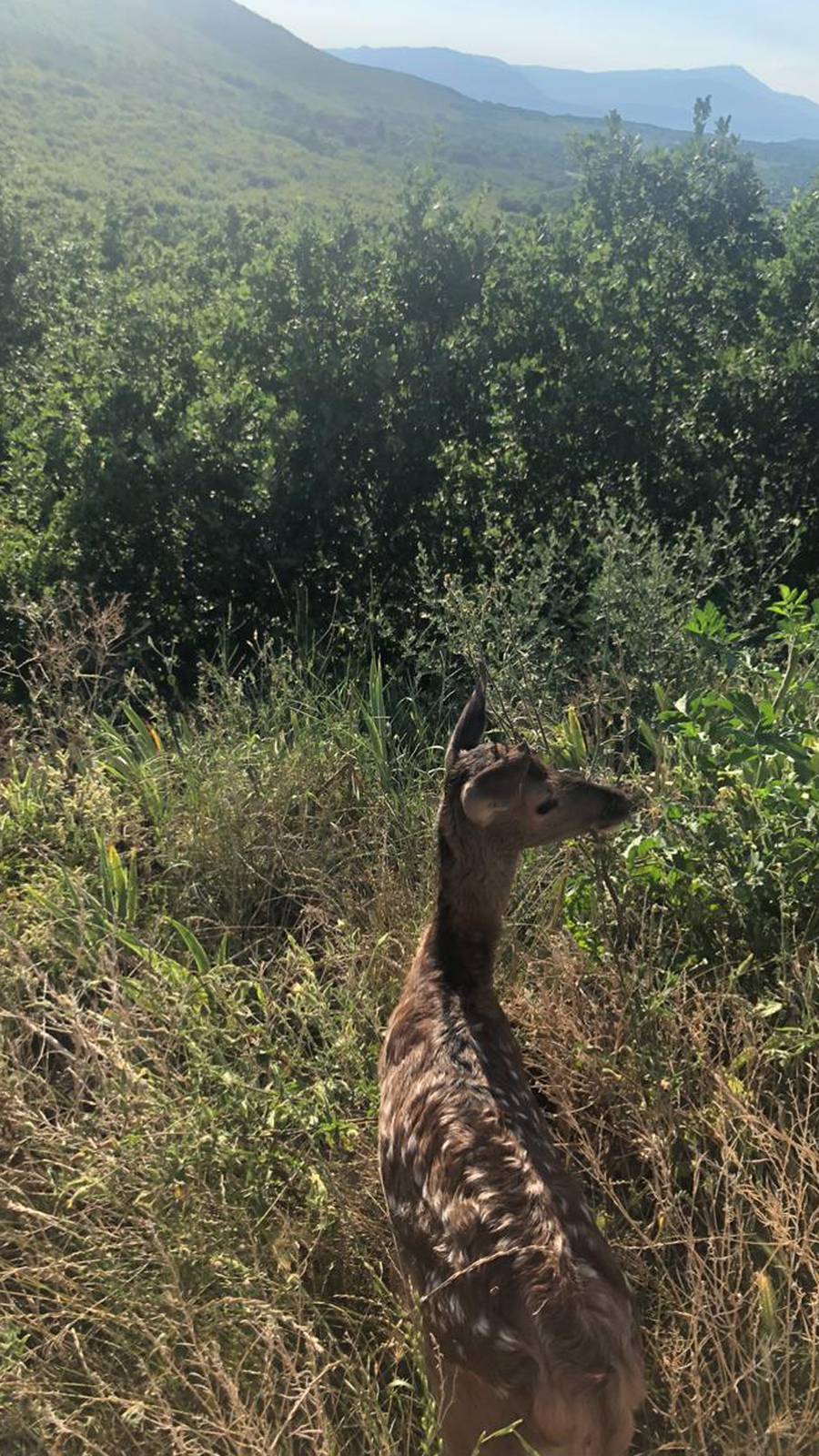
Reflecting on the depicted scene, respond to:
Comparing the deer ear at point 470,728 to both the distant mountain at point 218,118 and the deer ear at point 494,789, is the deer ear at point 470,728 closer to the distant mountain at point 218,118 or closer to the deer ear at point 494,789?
the deer ear at point 494,789

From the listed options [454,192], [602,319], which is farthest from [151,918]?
[454,192]

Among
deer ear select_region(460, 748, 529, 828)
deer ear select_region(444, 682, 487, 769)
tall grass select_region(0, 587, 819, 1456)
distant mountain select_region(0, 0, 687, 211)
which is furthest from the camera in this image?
distant mountain select_region(0, 0, 687, 211)

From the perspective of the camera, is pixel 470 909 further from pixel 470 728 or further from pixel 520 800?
pixel 470 728

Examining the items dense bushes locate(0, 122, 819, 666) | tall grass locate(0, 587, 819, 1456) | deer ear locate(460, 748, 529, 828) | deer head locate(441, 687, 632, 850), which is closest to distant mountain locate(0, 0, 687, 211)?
dense bushes locate(0, 122, 819, 666)

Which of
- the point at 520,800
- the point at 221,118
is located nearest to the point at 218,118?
the point at 221,118

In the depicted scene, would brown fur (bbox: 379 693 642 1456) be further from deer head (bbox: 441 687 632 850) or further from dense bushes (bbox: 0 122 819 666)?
dense bushes (bbox: 0 122 819 666)

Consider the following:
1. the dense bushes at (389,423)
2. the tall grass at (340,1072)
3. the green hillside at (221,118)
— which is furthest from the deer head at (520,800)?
the green hillside at (221,118)

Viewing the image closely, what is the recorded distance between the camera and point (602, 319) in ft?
22.0

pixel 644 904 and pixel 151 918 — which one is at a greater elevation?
pixel 644 904

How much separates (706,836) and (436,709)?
6.96ft

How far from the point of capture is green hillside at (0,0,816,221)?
126 feet

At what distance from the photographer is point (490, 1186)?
2523mm

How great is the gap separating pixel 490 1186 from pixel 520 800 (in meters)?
1.09

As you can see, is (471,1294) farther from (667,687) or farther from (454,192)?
(454,192)
